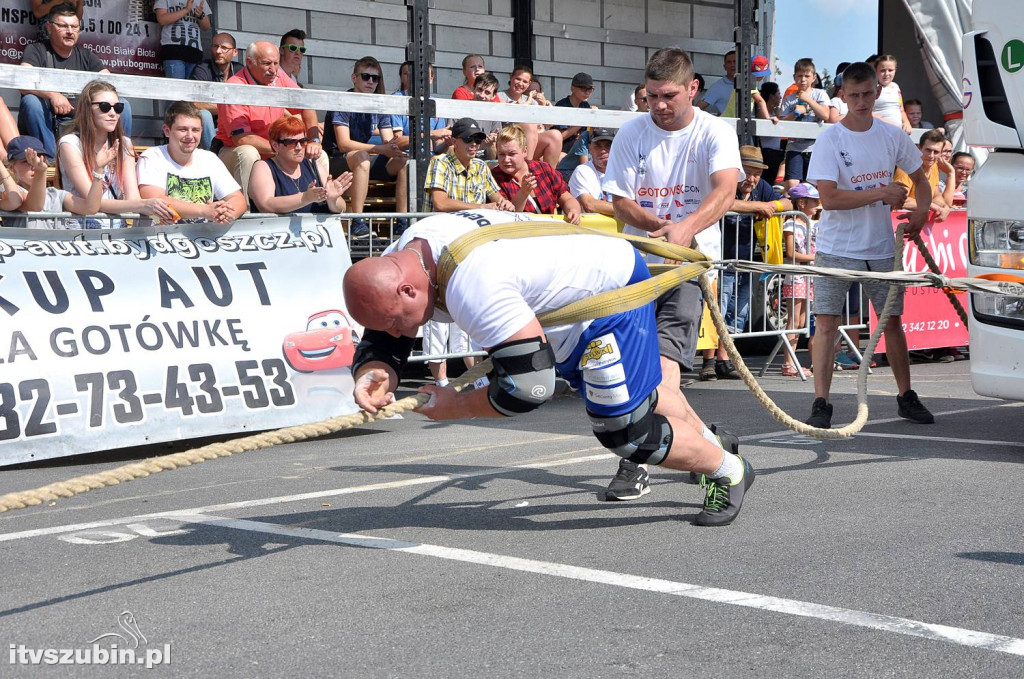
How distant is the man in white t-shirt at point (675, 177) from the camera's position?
5.90 m

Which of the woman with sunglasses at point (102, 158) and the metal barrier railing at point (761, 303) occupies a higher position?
the woman with sunglasses at point (102, 158)

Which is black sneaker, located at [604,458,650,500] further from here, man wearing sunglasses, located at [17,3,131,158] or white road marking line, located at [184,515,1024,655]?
man wearing sunglasses, located at [17,3,131,158]

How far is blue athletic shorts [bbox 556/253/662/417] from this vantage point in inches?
181

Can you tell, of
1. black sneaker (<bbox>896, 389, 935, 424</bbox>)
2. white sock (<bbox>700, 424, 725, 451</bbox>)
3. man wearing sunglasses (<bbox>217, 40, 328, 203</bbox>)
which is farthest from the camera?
man wearing sunglasses (<bbox>217, 40, 328, 203</bbox>)

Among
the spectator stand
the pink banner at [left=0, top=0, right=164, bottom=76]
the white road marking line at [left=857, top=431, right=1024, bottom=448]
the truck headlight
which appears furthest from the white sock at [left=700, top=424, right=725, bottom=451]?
the pink banner at [left=0, top=0, right=164, bottom=76]

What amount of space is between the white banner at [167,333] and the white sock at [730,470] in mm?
3578

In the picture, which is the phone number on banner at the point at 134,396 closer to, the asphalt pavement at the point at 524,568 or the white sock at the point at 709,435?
the asphalt pavement at the point at 524,568

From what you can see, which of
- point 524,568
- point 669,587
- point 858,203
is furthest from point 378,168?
point 669,587

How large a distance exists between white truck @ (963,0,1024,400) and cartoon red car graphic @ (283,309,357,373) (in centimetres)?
389

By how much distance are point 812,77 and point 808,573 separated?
468 inches

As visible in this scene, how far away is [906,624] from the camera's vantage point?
374 cm

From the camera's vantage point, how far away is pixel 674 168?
623 centimetres

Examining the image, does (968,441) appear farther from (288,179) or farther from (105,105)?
(105,105)

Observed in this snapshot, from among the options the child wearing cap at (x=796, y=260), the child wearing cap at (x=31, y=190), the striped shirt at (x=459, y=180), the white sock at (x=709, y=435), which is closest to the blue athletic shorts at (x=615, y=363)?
the white sock at (x=709, y=435)
